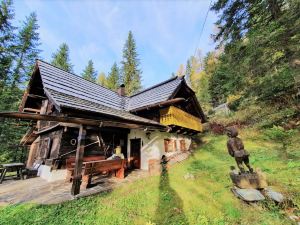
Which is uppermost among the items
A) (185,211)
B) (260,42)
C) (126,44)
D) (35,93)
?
(126,44)

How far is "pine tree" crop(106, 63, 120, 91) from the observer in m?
30.9

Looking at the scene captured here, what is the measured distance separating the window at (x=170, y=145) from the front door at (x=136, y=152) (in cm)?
→ 195

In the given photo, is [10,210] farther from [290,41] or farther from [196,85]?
[196,85]

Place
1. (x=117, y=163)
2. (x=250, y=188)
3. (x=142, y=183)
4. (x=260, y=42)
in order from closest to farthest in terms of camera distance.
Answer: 1. (x=250, y=188)
2. (x=142, y=183)
3. (x=117, y=163)
4. (x=260, y=42)

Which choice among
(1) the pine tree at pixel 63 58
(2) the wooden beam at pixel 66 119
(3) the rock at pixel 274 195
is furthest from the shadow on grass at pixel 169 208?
(1) the pine tree at pixel 63 58

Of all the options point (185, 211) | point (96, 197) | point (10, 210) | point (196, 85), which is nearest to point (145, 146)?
point (96, 197)

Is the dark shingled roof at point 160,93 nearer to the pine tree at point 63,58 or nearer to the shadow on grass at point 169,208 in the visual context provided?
the shadow on grass at point 169,208

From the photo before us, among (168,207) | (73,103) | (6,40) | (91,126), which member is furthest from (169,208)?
(6,40)

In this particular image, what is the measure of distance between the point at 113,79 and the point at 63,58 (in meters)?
9.73

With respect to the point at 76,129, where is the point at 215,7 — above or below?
above

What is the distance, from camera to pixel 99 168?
6074mm

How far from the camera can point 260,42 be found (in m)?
8.22

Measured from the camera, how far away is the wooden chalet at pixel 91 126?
6758 millimetres

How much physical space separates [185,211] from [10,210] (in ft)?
16.2
